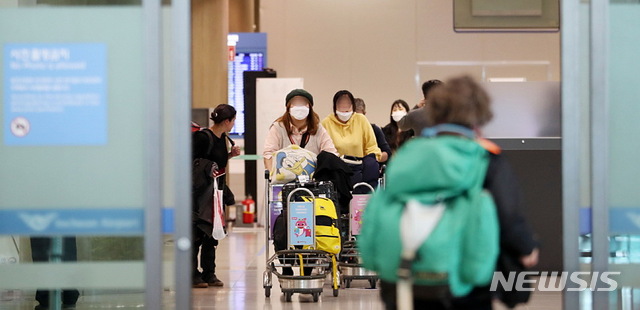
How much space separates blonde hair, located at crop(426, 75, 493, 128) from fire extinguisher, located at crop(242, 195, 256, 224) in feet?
34.7

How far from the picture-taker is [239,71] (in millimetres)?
15078

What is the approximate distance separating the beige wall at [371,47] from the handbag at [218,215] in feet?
22.2

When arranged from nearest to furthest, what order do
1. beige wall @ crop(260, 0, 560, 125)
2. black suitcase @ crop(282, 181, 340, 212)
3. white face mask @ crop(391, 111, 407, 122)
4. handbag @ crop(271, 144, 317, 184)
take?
black suitcase @ crop(282, 181, 340, 212), handbag @ crop(271, 144, 317, 184), white face mask @ crop(391, 111, 407, 122), beige wall @ crop(260, 0, 560, 125)

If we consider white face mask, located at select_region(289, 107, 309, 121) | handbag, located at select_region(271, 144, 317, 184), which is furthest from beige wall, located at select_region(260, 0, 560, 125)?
handbag, located at select_region(271, 144, 317, 184)

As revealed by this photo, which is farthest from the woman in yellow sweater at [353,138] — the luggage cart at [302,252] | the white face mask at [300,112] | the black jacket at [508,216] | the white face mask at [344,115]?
the black jacket at [508,216]

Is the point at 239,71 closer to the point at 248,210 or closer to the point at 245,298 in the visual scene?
the point at 248,210

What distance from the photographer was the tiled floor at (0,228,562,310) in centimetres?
416

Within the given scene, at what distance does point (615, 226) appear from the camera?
13.0ft

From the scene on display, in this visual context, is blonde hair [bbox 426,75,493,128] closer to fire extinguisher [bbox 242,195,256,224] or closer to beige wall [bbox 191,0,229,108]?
beige wall [bbox 191,0,229,108]

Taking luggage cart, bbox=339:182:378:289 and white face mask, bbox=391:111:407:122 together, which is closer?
luggage cart, bbox=339:182:378:289

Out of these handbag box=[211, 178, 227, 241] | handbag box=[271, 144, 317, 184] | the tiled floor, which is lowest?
the tiled floor

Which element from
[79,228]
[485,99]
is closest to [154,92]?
[79,228]

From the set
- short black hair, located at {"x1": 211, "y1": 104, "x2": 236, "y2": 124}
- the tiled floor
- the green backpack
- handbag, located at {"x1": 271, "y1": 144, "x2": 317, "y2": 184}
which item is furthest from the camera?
short black hair, located at {"x1": 211, "y1": 104, "x2": 236, "y2": 124}

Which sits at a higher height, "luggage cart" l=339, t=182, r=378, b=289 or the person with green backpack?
the person with green backpack
